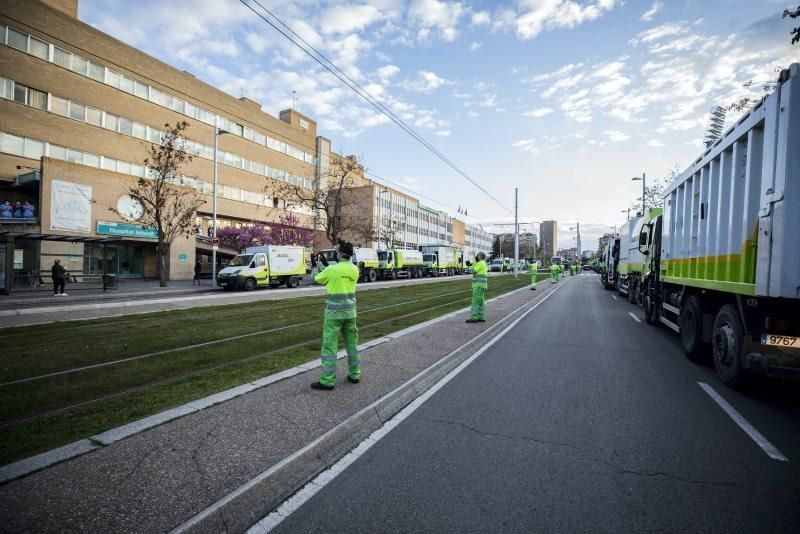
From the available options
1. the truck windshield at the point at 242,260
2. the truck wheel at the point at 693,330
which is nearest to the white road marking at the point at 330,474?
the truck wheel at the point at 693,330

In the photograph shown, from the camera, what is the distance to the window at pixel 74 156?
3021 centimetres

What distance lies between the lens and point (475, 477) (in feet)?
11.0

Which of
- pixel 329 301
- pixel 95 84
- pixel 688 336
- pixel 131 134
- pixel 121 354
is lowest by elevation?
pixel 121 354

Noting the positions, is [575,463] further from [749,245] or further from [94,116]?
[94,116]

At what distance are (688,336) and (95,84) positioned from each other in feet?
131

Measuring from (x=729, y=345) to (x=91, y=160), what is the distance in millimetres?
38624

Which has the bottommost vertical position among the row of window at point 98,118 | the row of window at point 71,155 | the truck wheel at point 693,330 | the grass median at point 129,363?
the grass median at point 129,363

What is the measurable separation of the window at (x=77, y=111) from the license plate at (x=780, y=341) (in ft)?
129

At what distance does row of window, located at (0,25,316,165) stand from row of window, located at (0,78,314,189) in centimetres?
246

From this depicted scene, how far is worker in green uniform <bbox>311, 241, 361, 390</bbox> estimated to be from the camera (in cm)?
520

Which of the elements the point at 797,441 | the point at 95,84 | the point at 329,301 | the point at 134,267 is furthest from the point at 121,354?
the point at 95,84

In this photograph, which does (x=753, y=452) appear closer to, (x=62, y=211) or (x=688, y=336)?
(x=688, y=336)

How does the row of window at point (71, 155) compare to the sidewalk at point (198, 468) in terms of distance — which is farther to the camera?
the row of window at point (71, 155)

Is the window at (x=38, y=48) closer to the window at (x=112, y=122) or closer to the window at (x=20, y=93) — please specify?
the window at (x=20, y=93)
